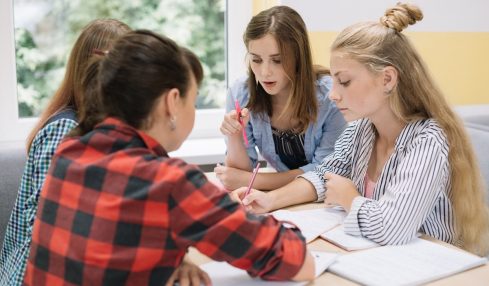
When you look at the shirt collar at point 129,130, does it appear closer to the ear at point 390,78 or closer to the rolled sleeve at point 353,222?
the rolled sleeve at point 353,222

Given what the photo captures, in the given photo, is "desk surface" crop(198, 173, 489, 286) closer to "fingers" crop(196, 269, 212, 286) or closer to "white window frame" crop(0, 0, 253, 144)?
"fingers" crop(196, 269, 212, 286)

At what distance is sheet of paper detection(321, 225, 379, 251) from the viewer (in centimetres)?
134

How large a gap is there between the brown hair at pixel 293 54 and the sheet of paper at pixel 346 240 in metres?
0.63

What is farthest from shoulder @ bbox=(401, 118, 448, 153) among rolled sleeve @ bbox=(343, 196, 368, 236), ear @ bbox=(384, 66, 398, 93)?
rolled sleeve @ bbox=(343, 196, 368, 236)

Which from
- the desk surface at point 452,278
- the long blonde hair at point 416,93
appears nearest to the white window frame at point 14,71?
the long blonde hair at point 416,93

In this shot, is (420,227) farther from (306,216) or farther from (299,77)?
(299,77)

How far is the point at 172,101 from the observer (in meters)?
1.02

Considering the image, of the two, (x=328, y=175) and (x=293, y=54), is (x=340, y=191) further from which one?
(x=293, y=54)

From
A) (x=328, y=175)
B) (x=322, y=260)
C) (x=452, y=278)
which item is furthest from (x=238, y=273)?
(x=328, y=175)

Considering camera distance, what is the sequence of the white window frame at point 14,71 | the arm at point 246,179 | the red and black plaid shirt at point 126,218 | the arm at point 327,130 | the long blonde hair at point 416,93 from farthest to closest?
the white window frame at point 14,71, the arm at point 327,130, the arm at point 246,179, the long blonde hair at point 416,93, the red and black plaid shirt at point 126,218

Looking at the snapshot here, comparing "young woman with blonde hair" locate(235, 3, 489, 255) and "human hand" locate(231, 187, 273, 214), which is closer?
"young woman with blonde hair" locate(235, 3, 489, 255)

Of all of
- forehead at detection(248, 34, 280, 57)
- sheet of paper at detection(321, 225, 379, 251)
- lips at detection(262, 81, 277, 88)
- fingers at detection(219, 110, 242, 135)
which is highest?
forehead at detection(248, 34, 280, 57)

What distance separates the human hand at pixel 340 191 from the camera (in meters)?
1.55

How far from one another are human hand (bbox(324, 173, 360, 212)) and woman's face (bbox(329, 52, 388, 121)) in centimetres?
18
